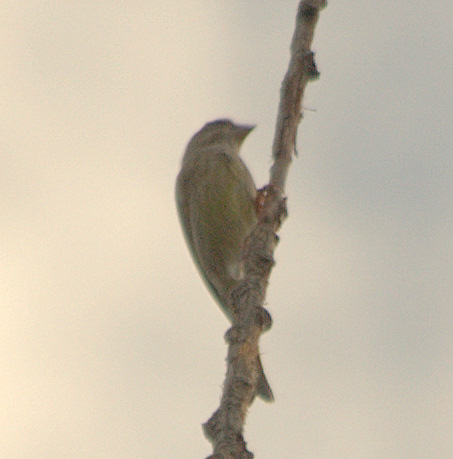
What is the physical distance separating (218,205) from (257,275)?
11.1 feet

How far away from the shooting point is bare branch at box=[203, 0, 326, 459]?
2684 millimetres

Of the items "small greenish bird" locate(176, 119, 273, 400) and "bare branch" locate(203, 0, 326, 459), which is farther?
"small greenish bird" locate(176, 119, 273, 400)

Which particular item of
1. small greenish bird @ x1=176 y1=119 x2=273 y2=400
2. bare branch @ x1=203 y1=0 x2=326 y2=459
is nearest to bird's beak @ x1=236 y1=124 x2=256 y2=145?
small greenish bird @ x1=176 y1=119 x2=273 y2=400

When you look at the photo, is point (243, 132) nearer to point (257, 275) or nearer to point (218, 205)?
point (218, 205)

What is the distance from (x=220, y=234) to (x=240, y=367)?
3924mm

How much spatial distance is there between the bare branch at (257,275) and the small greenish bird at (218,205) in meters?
Result: 2.20

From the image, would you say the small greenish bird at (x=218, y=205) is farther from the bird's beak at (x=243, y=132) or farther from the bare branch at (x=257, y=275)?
the bare branch at (x=257, y=275)

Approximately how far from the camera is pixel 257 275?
11.1 feet

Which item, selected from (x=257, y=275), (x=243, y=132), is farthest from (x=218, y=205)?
(x=257, y=275)

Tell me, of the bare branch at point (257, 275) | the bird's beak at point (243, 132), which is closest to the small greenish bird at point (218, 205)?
the bird's beak at point (243, 132)

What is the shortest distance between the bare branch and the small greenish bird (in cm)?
220

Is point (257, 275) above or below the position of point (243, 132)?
below

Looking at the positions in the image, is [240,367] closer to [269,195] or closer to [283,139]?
[269,195]

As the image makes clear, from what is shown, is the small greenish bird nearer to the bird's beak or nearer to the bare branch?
the bird's beak
